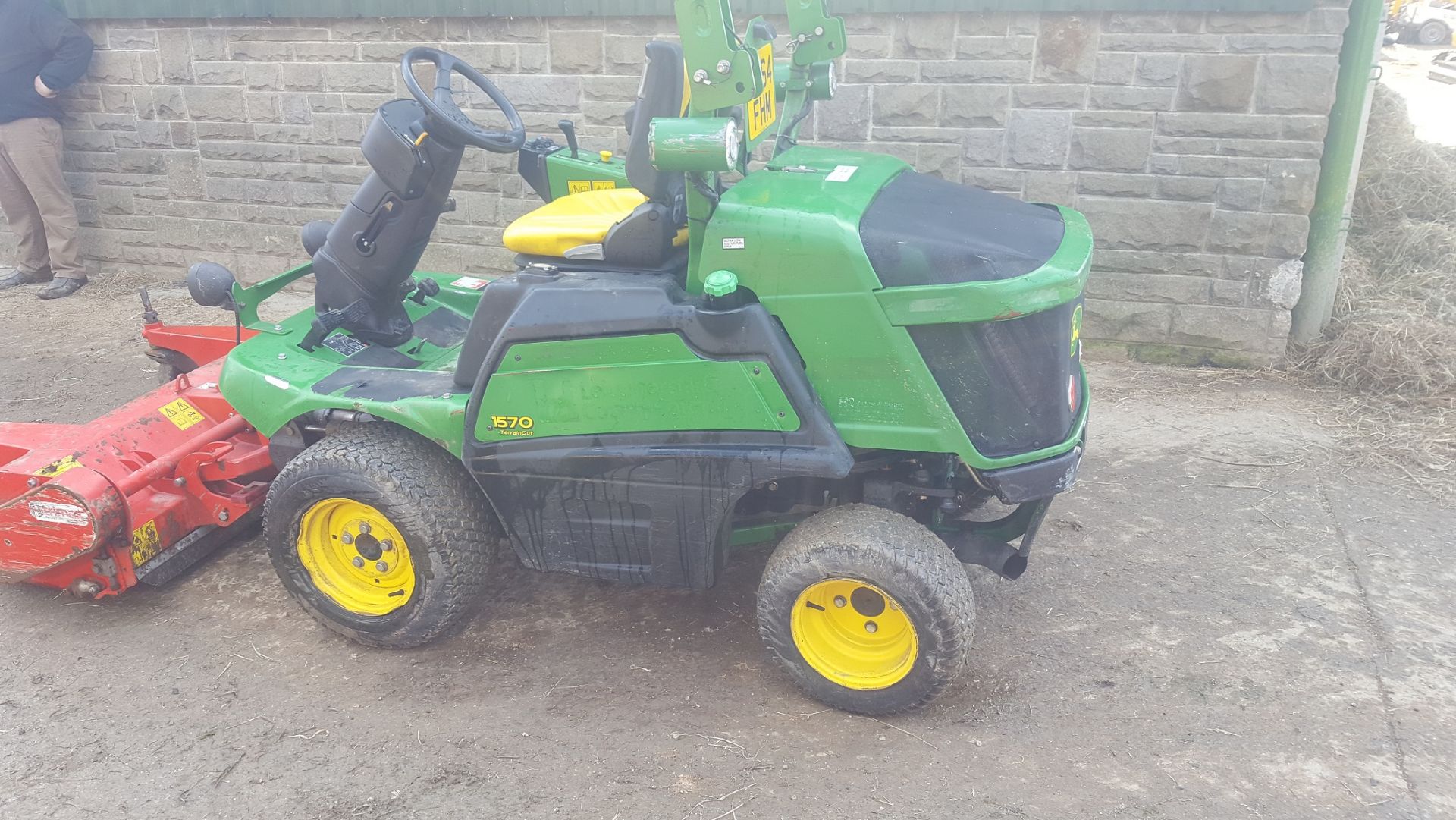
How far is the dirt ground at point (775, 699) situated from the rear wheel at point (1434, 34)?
1690 centimetres

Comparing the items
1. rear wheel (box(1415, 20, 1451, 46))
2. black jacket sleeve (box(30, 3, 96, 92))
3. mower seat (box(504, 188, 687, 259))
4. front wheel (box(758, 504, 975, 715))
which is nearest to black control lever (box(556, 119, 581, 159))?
mower seat (box(504, 188, 687, 259))

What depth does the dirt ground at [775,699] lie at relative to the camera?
279 centimetres

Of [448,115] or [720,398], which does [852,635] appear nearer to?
[720,398]

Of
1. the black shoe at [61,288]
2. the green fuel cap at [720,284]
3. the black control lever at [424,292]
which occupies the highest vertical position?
the green fuel cap at [720,284]

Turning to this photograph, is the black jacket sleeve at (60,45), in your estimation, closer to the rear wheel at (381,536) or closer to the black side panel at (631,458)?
the rear wheel at (381,536)

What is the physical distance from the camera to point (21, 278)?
7570 millimetres

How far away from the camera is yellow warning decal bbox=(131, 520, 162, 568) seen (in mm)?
3533

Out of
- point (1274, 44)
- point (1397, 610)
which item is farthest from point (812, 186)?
point (1274, 44)

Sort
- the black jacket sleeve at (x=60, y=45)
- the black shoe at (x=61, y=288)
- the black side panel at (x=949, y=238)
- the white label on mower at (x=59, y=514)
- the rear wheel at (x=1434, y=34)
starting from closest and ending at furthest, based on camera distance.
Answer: the black side panel at (x=949, y=238) → the white label on mower at (x=59, y=514) → the black jacket sleeve at (x=60, y=45) → the black shoe at (x=61, y=288) → the rear wheel at (x=1434, y=34)

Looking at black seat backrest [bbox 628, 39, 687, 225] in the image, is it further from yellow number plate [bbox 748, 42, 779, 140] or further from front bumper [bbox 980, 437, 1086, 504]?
front bumper [bbox 980, 437, 1086, 504]

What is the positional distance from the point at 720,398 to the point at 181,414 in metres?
2.27

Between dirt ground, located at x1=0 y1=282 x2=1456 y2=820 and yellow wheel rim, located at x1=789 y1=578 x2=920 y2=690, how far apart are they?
138mm

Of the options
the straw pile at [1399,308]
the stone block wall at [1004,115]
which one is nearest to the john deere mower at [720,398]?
the stone block wall at [1004,115]

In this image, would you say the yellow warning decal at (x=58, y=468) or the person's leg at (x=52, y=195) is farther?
the person's leg at (x=52, y=195)
